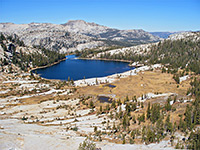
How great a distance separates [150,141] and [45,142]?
21889 mm

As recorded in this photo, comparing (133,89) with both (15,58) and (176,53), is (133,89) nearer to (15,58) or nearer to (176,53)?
(15,58)

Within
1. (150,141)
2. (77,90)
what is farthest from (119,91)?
(150,141)

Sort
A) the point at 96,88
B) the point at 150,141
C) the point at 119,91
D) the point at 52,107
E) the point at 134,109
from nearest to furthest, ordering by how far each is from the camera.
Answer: the point at 150,141, the point at 134,109, the point at 52,107, the point at 119,91, the point at 96,88

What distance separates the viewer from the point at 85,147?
26.3 metres

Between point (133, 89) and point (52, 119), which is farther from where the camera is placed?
point (133, 89)

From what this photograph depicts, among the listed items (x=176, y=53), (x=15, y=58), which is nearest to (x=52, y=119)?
(x=15, y=58)

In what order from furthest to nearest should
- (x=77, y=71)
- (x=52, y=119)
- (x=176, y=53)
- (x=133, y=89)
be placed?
(x=176, y=53) < (x=77, y=71) < (x=133, y=89) < (x=52, y=119)

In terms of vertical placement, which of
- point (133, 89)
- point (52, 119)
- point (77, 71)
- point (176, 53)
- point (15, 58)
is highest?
point (176, 53)

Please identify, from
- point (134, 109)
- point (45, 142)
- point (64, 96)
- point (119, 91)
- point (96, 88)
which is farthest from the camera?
point (96, 88)

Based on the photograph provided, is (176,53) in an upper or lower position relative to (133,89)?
upper

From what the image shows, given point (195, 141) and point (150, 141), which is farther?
point (150, 141)

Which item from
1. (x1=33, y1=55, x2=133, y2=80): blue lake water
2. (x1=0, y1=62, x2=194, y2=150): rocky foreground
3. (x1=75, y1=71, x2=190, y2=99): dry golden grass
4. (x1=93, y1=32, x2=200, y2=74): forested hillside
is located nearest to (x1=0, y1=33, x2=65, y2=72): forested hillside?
(x1=33, y1=55, x2=133, y2=80): blue lake water

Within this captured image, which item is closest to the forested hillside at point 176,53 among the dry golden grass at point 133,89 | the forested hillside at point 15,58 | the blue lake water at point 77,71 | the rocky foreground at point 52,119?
the blue lake water at point 77,71

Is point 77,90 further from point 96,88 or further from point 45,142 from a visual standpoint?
point 45,142
